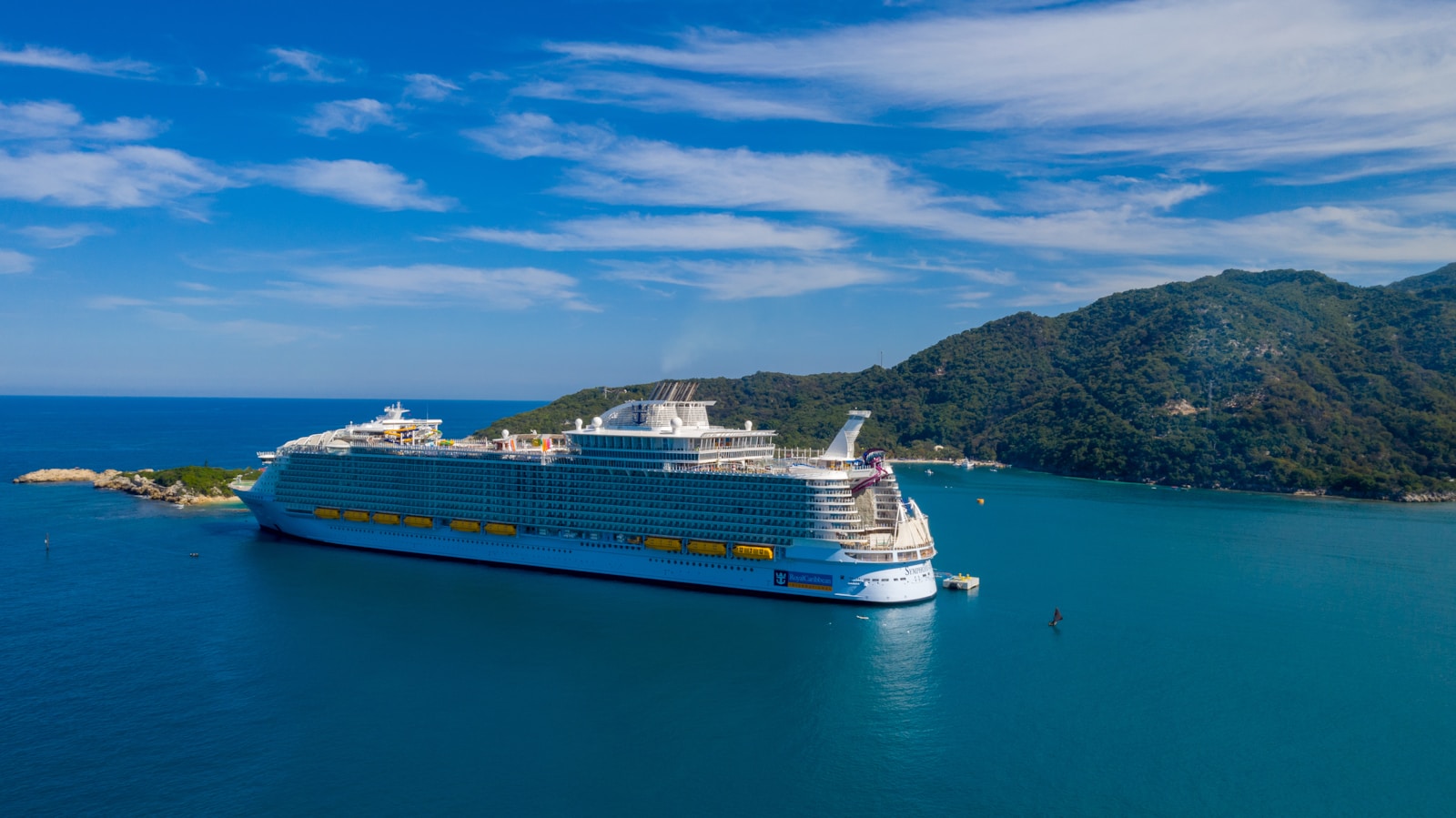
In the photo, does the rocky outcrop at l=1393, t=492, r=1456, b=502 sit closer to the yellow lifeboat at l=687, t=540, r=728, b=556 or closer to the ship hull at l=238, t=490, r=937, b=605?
the ship hull at l=238, t=490, r=937, b=605

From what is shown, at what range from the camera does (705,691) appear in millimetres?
31953

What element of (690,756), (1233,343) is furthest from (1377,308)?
(690,756)

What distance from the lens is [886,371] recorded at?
167125mm

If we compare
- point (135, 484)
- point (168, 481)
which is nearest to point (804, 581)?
point (168, 481)

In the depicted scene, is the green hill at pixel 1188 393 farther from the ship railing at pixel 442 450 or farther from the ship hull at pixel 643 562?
the ship hull at pixel 643 562

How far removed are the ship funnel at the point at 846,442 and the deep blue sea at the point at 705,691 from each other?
8995mm

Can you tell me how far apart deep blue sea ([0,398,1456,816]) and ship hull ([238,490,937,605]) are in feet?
3.25

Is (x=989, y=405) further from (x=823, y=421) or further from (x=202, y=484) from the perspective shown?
(x=202, y=484)

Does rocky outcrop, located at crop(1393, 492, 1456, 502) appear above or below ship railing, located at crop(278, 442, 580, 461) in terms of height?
below

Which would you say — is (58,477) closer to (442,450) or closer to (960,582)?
(442,450)

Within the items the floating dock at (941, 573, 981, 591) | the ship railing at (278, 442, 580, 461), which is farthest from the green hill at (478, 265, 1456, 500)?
the ship railing at (278, 442, 580, 461)

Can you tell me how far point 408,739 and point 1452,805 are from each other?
32306 mm

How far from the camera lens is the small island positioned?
77875 millimetres

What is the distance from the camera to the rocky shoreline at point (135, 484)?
77438 millimetres
